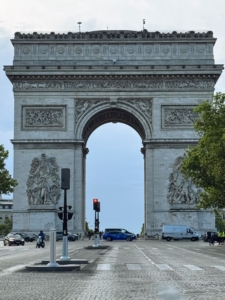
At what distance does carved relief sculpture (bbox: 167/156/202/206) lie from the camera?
6662 centimetres

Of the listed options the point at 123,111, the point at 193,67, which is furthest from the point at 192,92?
the point at 123,111

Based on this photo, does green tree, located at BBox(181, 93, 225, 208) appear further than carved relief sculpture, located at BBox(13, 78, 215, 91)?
No

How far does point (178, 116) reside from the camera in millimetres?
68250

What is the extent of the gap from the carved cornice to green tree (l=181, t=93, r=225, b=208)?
19.8 m

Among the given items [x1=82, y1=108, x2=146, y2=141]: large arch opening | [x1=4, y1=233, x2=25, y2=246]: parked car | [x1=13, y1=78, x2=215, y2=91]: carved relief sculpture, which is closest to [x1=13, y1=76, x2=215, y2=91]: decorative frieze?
[x1=13, y1=78, x2=215, y2=91]: carved relief sculpture

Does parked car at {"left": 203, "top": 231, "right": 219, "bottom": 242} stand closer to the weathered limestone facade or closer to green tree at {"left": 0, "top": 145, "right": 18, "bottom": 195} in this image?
the weathered limestone facade

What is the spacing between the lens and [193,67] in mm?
67875

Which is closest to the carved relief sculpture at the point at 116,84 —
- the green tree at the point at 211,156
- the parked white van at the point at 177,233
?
the parked white van at the point at 177,233

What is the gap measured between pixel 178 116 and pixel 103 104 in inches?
298

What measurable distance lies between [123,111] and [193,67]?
8.26m

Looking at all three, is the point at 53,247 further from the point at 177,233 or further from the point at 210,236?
Answer: the point at 177,233

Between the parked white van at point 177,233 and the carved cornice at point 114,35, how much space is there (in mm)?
18904

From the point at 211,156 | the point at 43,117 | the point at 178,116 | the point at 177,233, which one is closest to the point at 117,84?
the point at 178,116

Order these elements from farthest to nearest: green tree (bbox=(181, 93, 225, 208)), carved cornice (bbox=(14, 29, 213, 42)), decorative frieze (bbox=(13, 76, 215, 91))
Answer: carved cornice (bbox=(14, 29, 213, 42)), decorative frieze (bbox=(13, 76, 215, 91)), green tree (bbox=(181, 93, 225, 208))
